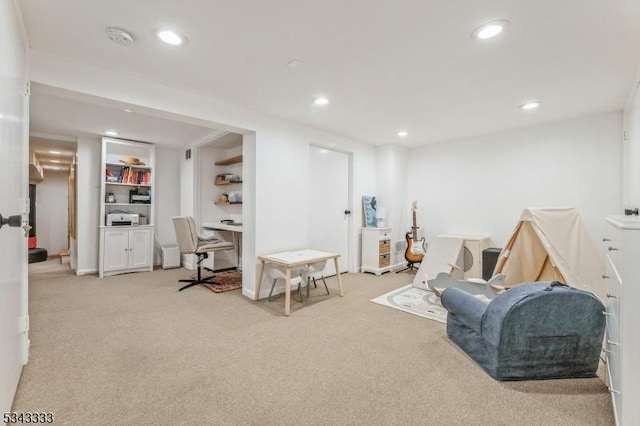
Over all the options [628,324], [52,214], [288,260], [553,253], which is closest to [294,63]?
[288,260]

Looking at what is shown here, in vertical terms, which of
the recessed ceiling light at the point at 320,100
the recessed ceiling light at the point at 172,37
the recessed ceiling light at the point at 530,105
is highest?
the recessed ceiling light at the point at 320,100

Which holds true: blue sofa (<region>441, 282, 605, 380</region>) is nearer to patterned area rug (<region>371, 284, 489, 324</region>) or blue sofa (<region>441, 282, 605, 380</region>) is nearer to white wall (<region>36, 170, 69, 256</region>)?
patterned area rug (<region>371, 284, 489, 324</region>)

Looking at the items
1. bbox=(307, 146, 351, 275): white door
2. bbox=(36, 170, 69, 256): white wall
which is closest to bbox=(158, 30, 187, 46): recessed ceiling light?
bbox=(307, 146, 351, 275): white door

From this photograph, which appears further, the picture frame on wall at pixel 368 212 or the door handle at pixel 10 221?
the picture frame on wall at pixel 368 212

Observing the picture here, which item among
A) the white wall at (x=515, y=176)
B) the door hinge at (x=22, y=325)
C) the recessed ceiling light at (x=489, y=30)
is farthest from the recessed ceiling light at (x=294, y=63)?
the white wall at (x=515, y=176)

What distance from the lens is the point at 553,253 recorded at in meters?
2.98

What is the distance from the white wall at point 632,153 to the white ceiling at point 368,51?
0.18 meters

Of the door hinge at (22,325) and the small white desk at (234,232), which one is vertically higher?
the small white desk at (234,232)

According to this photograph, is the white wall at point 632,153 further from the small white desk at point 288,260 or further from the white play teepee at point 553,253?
the small white desk at point 288,260

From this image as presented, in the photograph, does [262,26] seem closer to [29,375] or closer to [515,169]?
[29,375]

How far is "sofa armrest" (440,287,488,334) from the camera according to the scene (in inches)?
84.3

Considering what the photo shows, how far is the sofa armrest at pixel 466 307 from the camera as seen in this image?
7.02 feet

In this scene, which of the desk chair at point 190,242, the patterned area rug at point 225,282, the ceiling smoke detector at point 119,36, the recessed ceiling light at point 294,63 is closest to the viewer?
the ceiling smoke detector at point 119,36

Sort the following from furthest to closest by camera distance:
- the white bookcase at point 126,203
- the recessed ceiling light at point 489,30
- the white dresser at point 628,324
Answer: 1. the white bookcase at point 126,203
2. the recessed ceiling light at point 489,30
3. the white dresser at point 628,324
